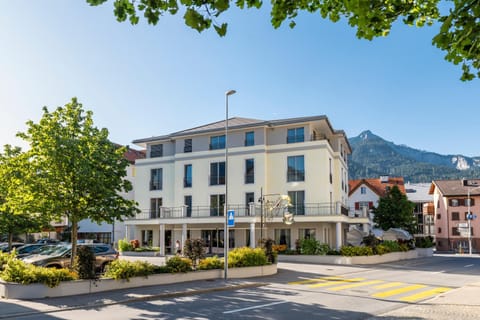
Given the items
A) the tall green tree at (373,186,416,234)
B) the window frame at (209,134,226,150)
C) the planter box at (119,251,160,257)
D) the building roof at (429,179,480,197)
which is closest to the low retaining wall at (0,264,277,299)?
the planter box at (119,251,160,257)

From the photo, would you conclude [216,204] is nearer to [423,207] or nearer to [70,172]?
[70,172]

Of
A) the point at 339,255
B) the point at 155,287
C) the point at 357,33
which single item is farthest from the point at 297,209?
the point at 357,33

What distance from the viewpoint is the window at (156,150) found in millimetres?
44672

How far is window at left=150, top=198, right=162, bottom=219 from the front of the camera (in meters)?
43.5

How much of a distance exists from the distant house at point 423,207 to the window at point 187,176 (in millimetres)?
65910

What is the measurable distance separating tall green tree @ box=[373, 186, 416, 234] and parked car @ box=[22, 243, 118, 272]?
38.3 meters

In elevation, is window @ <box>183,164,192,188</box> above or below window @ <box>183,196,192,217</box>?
above

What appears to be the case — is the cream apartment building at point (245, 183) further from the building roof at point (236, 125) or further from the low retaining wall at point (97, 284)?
the low retaining wall at point (97, 284)

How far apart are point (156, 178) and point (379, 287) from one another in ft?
96.2

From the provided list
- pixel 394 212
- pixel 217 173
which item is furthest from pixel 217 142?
pixel 394 212

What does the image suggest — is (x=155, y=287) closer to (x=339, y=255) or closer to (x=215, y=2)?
(x=215, y=2)

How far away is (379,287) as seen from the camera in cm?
1889

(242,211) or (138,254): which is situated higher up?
(242,211)

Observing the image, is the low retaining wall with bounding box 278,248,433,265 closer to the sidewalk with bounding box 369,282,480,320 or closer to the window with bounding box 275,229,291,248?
the window with bounding box 275,229,291,248
